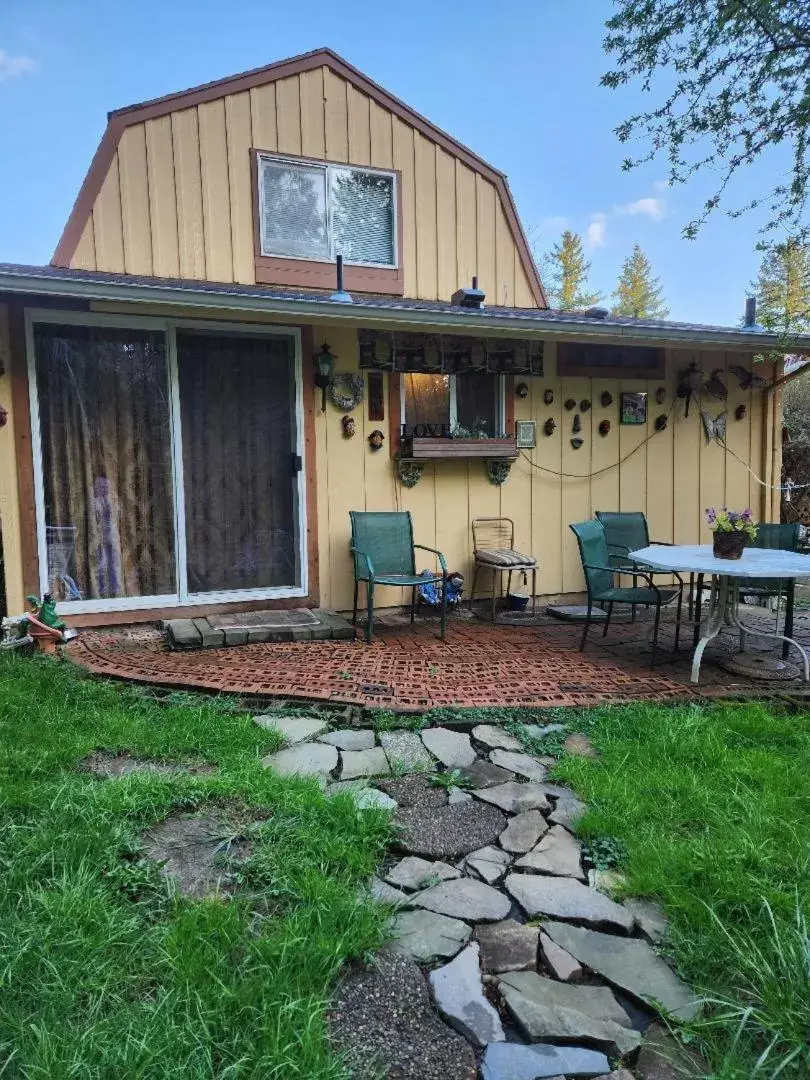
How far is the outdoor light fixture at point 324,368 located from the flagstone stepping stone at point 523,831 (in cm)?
338

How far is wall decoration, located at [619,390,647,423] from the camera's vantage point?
18.9ft

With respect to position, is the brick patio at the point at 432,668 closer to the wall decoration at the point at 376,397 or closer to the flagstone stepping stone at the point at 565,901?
the flagstone stepping stone at the point at 565,901

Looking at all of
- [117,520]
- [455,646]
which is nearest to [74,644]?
[117,520]

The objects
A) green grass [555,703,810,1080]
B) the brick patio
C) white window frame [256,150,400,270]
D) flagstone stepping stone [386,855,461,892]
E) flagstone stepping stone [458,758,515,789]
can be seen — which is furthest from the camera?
white window frame [256,150,400,270]

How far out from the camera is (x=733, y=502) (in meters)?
6.26

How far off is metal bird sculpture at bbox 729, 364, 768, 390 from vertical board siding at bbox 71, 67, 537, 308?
207 cm

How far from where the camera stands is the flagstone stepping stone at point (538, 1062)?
4.18 feet

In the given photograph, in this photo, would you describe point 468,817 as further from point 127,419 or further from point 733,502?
point 733,502

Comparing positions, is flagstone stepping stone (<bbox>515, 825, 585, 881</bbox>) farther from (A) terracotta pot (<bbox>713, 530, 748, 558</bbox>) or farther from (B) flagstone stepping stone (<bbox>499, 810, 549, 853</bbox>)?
(A) terracotta pot (<bbox>713, 530, 748, 558</bbox>)

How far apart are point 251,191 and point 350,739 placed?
14.5 feet

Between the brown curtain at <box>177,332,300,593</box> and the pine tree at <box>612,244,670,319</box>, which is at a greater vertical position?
the pine tree at <box>612,244,670,319</box>

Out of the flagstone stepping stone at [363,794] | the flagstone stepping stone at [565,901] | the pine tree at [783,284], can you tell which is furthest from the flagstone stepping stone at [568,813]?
the pine tree at [783,284]

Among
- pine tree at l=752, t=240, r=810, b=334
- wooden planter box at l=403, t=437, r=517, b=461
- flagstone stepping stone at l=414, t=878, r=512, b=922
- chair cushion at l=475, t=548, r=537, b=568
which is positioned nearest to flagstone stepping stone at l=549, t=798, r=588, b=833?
flagstone stepping stone at l=414, t=878, r=512, b=922

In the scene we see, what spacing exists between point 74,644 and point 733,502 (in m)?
5.65
